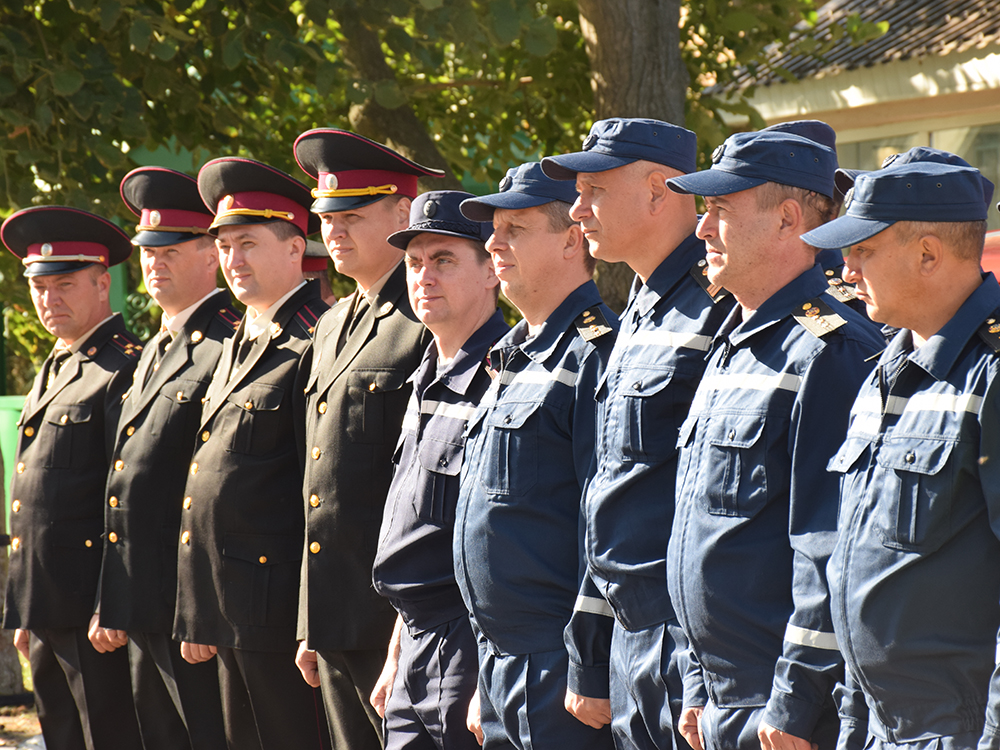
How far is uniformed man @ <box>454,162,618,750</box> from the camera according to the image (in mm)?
3078

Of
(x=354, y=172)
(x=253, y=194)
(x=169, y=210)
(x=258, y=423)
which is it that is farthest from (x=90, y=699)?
(x=354, y=172)

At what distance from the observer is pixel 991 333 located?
2203 millimetres

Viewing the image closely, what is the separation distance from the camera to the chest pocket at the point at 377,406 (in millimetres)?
3869

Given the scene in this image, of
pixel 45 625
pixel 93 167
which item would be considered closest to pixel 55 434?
pixel 45 625

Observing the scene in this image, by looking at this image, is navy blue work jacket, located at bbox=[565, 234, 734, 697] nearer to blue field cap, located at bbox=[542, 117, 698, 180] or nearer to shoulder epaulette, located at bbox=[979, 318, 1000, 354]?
blue field cap, located at bbox=[542, 117, 698, 180]

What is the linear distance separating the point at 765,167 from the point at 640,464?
728 mm

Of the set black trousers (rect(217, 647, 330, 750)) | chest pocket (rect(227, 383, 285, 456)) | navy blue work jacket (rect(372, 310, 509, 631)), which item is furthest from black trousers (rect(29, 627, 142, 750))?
navy blue work jacket (rect(372, 310, 509, 631))

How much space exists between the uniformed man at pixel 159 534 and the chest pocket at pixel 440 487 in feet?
4.81

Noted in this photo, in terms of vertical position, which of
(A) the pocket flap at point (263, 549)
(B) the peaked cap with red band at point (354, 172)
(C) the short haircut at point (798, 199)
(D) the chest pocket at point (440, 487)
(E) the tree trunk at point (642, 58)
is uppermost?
(E) the tree trunk at point (642, 58)

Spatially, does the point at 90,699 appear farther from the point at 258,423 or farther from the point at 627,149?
the point at 627,149

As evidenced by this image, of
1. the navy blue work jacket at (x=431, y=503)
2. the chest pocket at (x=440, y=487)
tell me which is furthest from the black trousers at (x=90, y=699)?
the chest pocket at (x=440, y=487)

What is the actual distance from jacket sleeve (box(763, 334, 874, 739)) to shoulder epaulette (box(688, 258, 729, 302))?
0.43m

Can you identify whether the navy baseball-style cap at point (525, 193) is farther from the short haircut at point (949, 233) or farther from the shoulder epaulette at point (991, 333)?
the shoulder epaulette at point (991, 333)

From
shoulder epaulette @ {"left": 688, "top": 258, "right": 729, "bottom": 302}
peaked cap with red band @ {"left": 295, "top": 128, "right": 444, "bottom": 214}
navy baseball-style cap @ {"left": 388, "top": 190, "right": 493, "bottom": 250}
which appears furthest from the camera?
peaked cap with red band @ {"left": 295, "top": 128, "right": 444, "bottom": 214}
